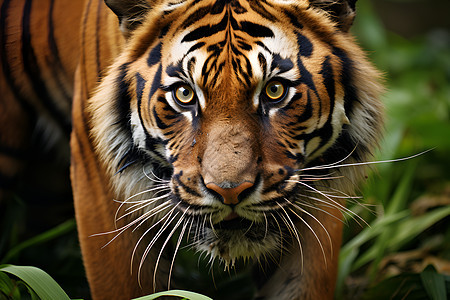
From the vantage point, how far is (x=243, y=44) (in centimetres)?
140

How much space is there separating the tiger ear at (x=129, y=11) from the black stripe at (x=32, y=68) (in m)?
0.52

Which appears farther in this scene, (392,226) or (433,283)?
(392,226)

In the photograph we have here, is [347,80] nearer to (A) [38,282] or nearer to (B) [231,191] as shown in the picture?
(B) [231,191]

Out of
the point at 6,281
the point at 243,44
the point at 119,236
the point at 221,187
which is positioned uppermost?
the point at 243,44

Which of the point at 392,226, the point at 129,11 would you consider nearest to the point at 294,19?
the point at 129,11

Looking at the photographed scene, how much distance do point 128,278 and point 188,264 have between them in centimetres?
76

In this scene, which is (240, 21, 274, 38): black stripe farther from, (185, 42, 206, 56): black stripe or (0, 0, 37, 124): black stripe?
(0, 0, 37, 124): black stripe

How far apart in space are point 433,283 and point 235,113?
903 millimetres

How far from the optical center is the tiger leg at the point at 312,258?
1661mm

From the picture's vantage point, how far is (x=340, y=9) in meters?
1.53

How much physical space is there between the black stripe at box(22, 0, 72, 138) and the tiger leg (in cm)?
102

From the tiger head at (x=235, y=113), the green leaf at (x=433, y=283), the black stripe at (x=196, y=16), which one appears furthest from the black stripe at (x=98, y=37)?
the green leaf at (x=433, y=283)

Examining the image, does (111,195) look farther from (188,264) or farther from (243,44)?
(188,264)

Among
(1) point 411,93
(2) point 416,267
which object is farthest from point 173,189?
(1) point 411,93
